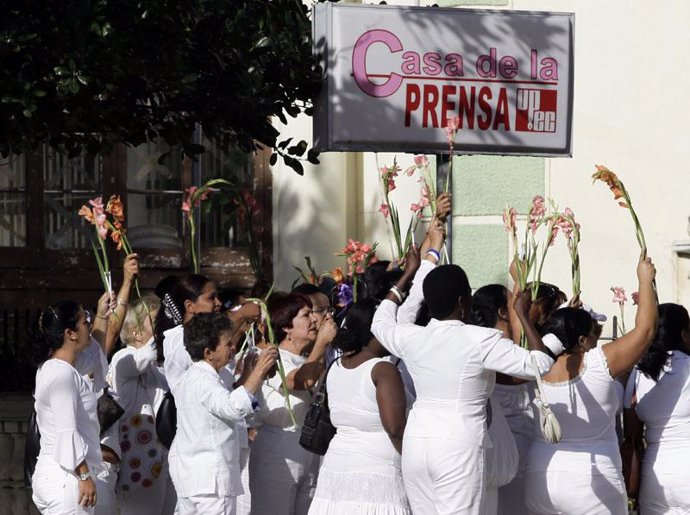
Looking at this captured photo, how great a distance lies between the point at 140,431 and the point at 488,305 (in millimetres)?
2157

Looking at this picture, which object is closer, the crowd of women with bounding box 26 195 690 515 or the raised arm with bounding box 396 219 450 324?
the crowd of women with bounding box 26 195 690 515

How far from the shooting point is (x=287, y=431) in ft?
28.2

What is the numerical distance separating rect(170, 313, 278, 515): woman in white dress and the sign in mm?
1730

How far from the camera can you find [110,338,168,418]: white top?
9.04m

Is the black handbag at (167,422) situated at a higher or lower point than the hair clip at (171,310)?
lower

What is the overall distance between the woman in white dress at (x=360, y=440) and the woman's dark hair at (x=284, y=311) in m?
0.97

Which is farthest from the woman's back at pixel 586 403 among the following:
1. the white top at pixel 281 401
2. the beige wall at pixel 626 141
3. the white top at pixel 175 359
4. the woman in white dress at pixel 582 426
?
the beige wall at pixel 626 141

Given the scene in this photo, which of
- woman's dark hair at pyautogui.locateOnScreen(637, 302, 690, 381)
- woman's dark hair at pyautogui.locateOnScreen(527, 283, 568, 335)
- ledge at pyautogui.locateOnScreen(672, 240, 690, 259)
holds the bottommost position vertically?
woman's dark hair at pyautogui.locateOnScreen(637, 302, 690, 381)

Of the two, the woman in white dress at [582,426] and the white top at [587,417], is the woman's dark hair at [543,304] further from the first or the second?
the white top at [587,417]

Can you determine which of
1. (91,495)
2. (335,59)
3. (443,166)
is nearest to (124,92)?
(335,59)

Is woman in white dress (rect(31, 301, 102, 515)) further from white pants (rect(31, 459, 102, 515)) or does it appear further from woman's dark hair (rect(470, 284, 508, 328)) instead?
woman's dark hair (rect(470, 284, 508, 328))

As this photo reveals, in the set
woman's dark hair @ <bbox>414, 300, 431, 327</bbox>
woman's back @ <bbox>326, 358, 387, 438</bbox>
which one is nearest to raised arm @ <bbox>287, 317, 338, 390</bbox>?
woman's dark hair @ <bbox>414, 300, 431, 327</bbox>

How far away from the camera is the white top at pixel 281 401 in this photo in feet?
28.1

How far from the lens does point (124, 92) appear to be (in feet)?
30.8
